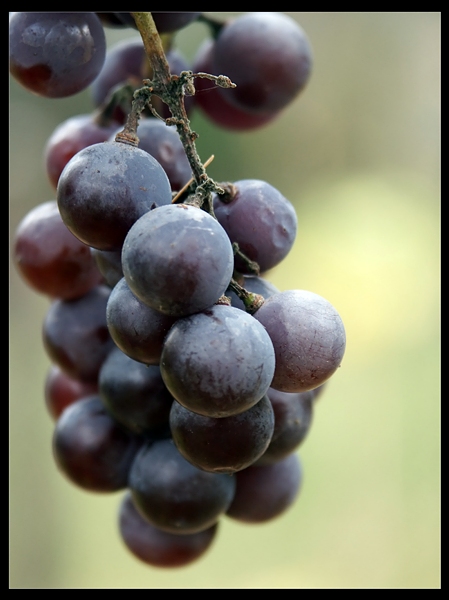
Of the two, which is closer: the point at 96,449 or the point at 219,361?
the point at 219,361

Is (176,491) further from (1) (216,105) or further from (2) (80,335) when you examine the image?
(1) (216,105)

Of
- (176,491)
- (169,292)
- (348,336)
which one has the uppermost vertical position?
(169,292)

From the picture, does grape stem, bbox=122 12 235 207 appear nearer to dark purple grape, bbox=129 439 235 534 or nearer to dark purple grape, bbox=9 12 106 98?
dark purple grape, bbox=9 12 106 98

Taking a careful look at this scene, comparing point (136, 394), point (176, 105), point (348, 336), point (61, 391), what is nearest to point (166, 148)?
point (176, 105)

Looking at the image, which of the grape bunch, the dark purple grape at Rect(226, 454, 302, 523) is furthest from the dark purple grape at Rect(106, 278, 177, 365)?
the dark purple grape at Rect(226, 454, 302, 523)

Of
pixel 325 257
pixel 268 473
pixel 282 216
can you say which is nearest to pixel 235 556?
pixel 325 257

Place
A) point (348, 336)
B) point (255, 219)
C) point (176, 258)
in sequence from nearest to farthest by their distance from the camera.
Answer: point (176, 258), point (255, 219), point (348, 336)
